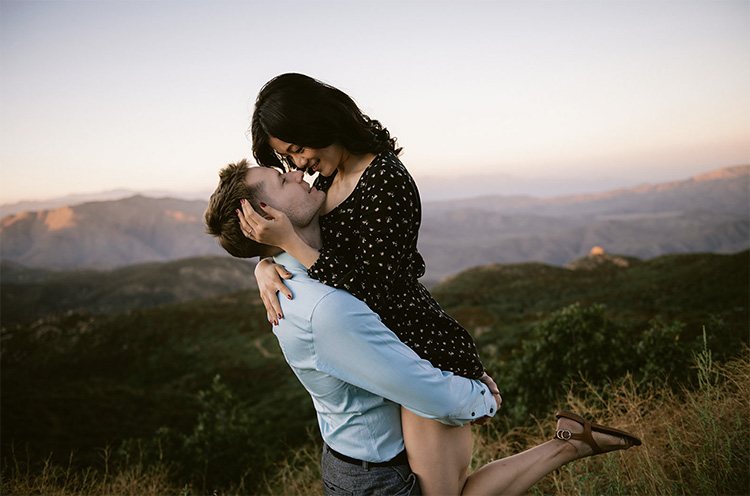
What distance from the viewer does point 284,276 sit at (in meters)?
2.15

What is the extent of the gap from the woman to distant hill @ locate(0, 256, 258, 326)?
45629 millimetres

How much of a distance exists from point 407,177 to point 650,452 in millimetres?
2705

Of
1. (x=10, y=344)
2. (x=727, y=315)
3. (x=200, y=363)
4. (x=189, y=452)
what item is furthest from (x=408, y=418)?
(x=10, y=344)

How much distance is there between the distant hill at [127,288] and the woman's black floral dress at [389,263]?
45.8 meters

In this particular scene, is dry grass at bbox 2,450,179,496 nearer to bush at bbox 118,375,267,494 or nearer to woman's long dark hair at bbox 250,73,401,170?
bush at bbox 118,375,267,494

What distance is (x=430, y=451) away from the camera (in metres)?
2.13

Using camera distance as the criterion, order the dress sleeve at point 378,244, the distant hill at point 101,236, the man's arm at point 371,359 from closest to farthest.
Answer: the man's arm at point 371,359 < the dress sleeve at point 378,244 < the distant hill at point 101,236

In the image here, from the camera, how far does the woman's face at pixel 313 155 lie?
102 inches

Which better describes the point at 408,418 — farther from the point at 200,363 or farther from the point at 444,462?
the point at 200,363

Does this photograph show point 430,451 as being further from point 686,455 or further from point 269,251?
point 686,455

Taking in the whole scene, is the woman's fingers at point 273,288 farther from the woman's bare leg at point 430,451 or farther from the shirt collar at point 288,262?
the woman's bare leg at point 430,451

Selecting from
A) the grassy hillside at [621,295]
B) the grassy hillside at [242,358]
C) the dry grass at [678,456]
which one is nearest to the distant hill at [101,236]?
the grassy hillside at [242,358]

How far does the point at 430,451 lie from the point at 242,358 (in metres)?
20.2

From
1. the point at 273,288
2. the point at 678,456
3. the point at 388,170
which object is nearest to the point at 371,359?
the point at 273,288
